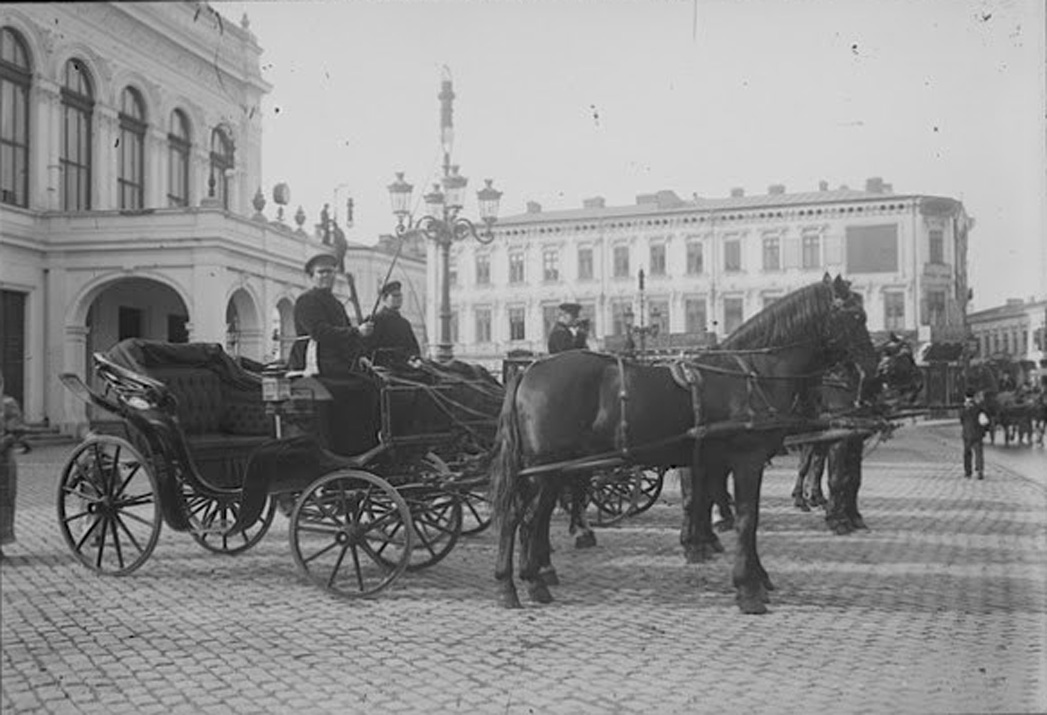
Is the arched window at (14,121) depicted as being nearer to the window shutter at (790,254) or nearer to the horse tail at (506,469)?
the horse tail at (506,469)

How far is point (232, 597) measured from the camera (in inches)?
256

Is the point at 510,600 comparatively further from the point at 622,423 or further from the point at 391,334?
the point at 391,334

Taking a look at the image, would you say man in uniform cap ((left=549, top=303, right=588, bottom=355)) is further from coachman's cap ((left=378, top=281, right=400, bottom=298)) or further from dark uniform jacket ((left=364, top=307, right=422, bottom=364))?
coachman's cap ((left=378, top=281, right=400, bottom=298))

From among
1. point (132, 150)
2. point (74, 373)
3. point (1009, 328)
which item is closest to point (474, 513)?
point (74, 373)

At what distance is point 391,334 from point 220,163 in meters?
1.83

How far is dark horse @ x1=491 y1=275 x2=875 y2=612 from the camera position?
6.41 metres

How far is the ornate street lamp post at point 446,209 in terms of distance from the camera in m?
5.63

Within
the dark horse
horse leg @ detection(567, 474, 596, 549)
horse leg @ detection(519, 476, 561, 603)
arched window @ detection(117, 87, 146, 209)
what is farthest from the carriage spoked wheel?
arched window @ detection(117, 87, 146, 209)

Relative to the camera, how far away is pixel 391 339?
25.7 ft

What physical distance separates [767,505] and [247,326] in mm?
6352

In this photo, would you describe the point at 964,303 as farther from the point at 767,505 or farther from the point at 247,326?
the point at 247,326

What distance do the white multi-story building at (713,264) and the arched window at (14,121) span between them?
4.54m

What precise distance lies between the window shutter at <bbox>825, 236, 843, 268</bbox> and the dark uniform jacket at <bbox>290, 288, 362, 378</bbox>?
516 centimetres

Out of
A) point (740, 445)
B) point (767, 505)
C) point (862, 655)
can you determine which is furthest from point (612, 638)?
point (767, 505)
